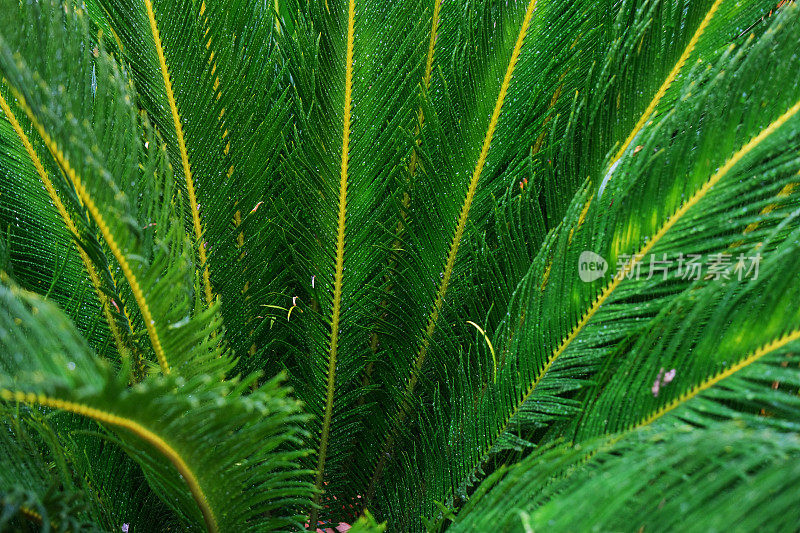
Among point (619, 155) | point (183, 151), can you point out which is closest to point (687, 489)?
point (619, 155)

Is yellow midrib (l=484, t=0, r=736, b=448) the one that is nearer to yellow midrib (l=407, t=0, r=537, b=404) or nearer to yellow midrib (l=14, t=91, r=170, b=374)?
yellow midrib (l=407, t=0, r=537, b=404)

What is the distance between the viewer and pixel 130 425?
642 mm

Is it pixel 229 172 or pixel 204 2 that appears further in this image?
pixel 229 172

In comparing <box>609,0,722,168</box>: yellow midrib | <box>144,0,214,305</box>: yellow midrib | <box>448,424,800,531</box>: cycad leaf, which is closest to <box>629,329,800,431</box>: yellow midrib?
<box>448,424,800,531</box>: cycad leaf

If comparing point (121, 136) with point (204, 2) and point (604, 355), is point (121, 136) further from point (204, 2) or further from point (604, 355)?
point (604, 355)

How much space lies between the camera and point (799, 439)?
1.69 ft

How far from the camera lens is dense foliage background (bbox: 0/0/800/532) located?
69 centimetres

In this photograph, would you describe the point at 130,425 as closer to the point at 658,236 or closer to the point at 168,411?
the point at 168,411

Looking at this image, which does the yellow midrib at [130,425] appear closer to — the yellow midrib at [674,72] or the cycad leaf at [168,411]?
the cycad leaf at [168,411]

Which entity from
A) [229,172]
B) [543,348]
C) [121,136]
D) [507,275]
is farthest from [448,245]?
[121,136]

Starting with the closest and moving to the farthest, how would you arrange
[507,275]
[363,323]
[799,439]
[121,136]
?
[799,439] < [121,136] < [507,275] < [363,323]

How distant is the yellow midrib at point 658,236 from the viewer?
2.68ft

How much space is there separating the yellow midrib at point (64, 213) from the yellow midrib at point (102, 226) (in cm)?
18

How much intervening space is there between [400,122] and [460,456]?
59 cm
